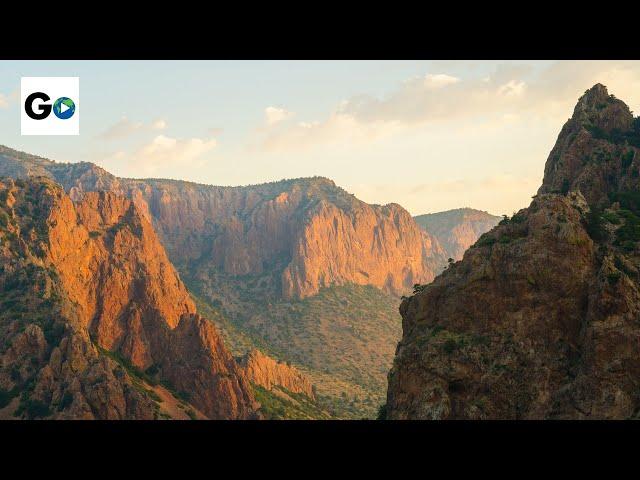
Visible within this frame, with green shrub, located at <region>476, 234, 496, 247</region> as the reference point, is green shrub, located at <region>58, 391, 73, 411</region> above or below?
below

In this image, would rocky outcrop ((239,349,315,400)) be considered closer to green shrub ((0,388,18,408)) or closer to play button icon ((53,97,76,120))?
green shrub ((0,388,18,408))

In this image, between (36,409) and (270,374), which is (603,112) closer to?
(36,409)

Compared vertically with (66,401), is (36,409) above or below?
below

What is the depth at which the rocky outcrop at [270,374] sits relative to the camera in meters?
153

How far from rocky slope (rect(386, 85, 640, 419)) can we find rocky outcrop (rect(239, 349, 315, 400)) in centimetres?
9580

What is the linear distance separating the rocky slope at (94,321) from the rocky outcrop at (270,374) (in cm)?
1851

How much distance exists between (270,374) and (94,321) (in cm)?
4792

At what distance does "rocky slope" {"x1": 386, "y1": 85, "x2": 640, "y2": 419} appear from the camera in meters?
47.4

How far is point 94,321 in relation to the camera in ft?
409

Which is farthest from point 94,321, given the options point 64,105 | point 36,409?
point 64,105

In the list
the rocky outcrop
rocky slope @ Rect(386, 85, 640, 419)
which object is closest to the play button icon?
rocky slope @ Rect(386, 85, 640, 419)

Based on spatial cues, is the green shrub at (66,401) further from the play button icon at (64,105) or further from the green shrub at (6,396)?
the play button icon at (64,105)
